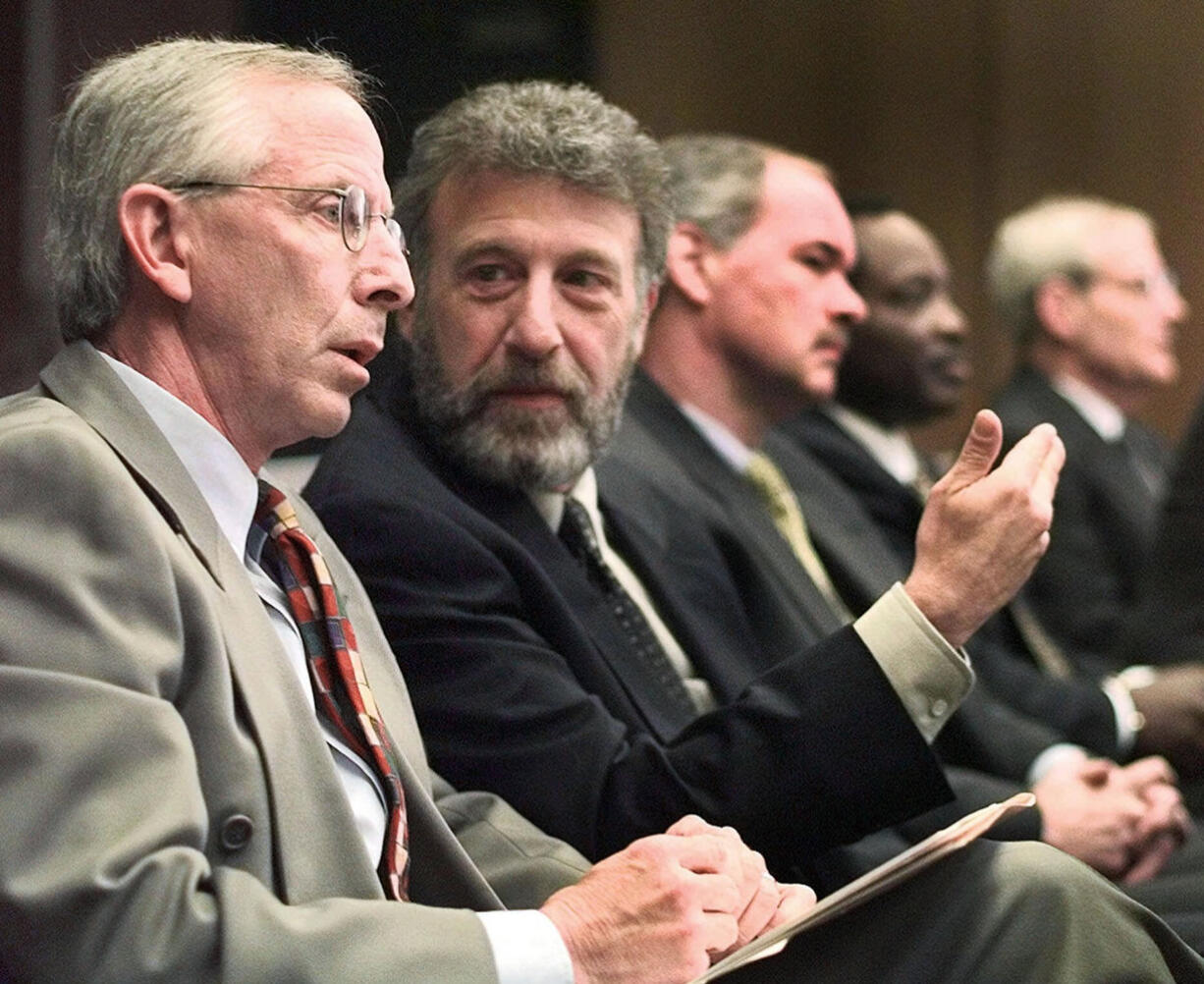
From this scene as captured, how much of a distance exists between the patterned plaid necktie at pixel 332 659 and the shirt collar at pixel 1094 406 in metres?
3.71

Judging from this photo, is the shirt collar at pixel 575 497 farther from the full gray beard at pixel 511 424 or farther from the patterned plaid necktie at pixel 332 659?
the patterned plaid necktie at pixel 332 659

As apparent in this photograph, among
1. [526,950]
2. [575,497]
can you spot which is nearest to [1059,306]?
[575,497]

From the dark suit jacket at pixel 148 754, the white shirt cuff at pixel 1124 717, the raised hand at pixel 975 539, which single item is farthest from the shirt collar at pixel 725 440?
the dark suit jacket at pixel 148 754

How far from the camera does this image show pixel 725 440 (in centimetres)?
343

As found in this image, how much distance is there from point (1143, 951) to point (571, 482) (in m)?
1.00

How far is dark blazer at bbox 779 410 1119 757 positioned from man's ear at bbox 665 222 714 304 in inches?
19.0

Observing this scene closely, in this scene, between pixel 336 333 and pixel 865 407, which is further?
pixel 865 407

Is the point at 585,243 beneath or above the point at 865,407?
above

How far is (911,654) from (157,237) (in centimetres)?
90

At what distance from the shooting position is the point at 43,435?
162 cm

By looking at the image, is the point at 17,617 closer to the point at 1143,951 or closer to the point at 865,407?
the point at 1143,951

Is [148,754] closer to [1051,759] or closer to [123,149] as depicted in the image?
[123,149]

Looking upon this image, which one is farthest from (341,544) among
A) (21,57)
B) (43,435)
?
(21,57)

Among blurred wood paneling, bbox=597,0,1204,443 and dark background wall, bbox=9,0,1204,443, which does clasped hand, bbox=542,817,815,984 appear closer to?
dark background wall, bbox=9,0,1204,443
